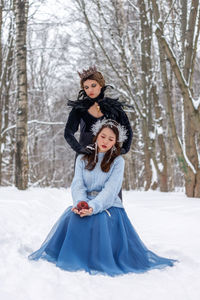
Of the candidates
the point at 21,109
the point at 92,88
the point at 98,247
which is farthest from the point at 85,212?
the point at 21,109

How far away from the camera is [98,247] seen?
8.43 ft

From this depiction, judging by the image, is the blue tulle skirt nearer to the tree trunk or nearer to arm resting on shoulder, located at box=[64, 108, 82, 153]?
arm resting on shoulder, located at box=[64, 108, 82, 153]

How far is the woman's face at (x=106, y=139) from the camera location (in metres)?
2.94

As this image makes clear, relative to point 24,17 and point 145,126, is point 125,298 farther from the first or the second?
point 145,126

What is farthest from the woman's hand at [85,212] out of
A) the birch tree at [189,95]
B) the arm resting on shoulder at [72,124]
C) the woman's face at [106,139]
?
the birch tree at [189,95]

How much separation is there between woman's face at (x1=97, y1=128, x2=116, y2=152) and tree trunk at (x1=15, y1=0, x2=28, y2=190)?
4825mm

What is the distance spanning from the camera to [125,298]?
1.91 metres

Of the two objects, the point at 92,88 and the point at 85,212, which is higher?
the point at 92,88

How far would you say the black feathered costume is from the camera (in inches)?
128

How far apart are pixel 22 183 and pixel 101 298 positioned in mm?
5832

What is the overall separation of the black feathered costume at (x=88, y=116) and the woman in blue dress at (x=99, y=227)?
216 millimetres

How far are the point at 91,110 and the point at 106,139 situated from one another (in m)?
0.55

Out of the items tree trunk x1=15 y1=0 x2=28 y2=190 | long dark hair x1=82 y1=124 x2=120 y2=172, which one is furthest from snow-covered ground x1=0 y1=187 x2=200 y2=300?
tree trunk x1=15 y1=0 x2=28 y2=190

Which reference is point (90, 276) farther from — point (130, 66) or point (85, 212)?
point (130, 66)
